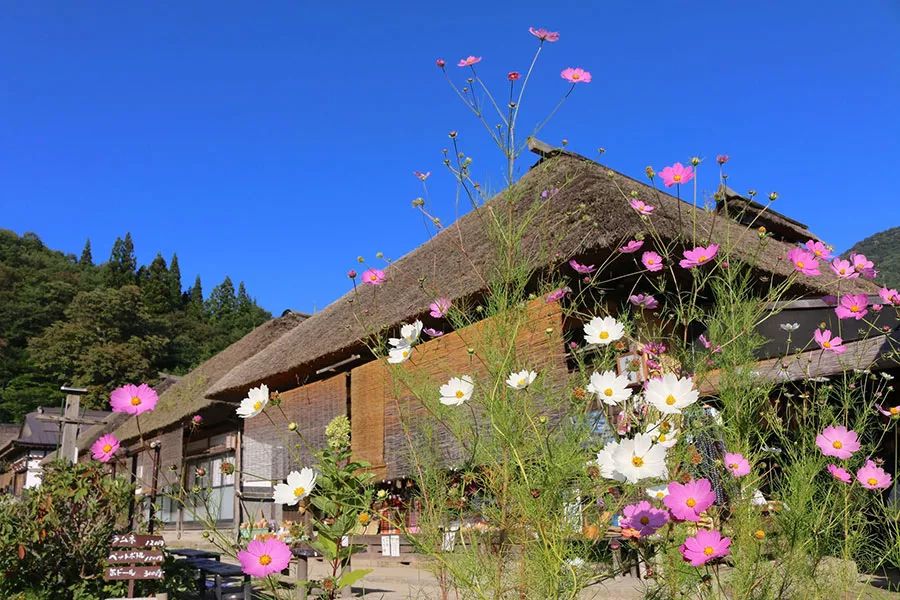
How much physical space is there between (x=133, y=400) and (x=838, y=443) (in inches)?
62.8

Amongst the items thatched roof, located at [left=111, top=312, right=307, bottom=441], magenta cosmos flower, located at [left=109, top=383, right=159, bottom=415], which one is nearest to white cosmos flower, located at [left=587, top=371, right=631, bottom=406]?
magenta cosmos flower, located at [left=109, top=383, right=159, bottom=415]

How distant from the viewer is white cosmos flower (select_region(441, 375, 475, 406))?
1439 millimetres

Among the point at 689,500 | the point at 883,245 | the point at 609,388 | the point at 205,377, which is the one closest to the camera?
the point at 689,500

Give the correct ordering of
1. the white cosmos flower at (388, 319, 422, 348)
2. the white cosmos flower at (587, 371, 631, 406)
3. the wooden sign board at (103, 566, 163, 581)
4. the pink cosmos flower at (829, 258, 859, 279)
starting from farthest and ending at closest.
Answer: the wooden sign board at (103, 566, 163, 581) → the pink cosmos flower at (829, 258, 859, 279) → the white cosmos flower at (388, 319, 422, 348) → the white cosmos flower at (587, 371, 631, 406)

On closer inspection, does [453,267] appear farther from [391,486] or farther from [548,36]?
[548,36]

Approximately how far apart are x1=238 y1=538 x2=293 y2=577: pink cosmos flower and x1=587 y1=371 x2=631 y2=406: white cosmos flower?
61 centimetres

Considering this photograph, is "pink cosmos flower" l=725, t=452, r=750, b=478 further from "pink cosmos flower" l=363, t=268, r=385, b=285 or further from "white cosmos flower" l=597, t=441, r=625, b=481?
"pink cosmos flower" l=363, t=268, r=385, b=285

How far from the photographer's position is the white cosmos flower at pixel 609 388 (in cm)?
124

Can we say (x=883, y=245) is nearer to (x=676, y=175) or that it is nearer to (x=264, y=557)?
(x=676, y=175)

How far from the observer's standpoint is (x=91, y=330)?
29.0m

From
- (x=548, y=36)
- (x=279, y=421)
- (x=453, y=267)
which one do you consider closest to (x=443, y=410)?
(x=548, y=36)

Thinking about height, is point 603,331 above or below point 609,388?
above

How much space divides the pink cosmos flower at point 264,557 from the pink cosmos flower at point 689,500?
2.10 feet

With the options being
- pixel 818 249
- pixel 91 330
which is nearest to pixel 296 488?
pixel 818 249
